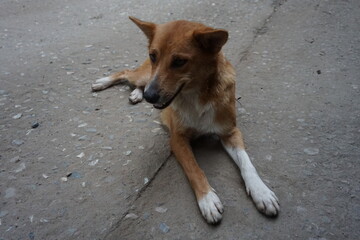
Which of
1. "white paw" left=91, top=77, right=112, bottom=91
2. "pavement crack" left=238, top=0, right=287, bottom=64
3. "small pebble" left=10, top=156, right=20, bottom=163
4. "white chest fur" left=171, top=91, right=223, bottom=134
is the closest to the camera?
"white chest fur" left=171, top=91, right=223, bottom=134

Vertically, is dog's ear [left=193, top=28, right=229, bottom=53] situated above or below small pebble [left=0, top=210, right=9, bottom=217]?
above

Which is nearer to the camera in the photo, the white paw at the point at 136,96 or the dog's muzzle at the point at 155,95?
the dog's muzzle at the point at 155,95

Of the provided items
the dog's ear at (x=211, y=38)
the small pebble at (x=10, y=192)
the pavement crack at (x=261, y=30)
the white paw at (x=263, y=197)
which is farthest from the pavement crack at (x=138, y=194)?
the pavement crack at (x=261, y=30)

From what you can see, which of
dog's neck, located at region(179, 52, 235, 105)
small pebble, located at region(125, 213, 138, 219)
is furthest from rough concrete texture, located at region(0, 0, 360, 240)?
dog's neck, located at region(179, 52, 235, 105)

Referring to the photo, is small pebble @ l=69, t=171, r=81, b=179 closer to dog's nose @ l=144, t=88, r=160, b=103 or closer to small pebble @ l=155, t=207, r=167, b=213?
small pebble @ l=155, t=207, r=167, b=213

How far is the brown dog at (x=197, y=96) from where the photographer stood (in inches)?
80.8

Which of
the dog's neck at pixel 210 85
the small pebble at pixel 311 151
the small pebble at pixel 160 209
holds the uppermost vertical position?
the dog's neck at pixel 210 85

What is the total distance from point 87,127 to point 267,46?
110 inches

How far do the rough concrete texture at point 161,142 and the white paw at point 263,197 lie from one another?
5cm

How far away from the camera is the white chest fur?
2.38 m

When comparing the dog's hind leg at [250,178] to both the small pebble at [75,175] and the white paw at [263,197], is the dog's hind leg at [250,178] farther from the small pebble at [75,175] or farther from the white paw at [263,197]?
the small pebble at [75,175]

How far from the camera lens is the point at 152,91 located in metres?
2.12

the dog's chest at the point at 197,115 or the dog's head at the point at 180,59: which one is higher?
the dog's head at the point at 180,59

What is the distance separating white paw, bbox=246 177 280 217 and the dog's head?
2.93ft
